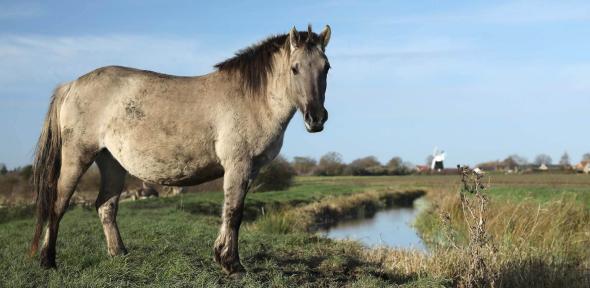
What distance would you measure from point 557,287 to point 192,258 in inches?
267

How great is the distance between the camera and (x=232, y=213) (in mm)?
5785

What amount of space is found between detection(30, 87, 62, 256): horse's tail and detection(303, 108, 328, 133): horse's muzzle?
3.23 m

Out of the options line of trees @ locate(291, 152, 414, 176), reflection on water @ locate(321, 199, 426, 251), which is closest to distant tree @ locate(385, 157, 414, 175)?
line of trees @ locate(291, 152, 414, 176)

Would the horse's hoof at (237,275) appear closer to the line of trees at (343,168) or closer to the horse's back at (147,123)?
the horse's back at (147,123)

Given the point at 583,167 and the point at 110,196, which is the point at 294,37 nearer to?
the point at 110,196

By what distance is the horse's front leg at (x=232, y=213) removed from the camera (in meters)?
5.72

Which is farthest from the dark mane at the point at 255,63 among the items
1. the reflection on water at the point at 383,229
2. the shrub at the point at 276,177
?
the shrub at the point at 276,177

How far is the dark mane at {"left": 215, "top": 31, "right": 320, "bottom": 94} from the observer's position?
6.09 m

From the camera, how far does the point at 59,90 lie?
6953 millimetres

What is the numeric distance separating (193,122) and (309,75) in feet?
4.48

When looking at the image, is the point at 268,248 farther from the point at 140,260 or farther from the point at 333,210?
the point at 333,210

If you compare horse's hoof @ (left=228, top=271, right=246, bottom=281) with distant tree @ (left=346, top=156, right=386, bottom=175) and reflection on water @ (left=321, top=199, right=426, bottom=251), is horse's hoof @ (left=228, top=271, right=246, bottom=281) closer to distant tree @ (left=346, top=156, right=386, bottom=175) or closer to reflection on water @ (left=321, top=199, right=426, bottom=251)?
reflection on water @ (left=321, top=199, right=426, bottom=251)

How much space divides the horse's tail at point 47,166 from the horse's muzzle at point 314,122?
3.23 metres

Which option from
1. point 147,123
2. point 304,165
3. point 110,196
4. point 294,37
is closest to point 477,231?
point 294,37
